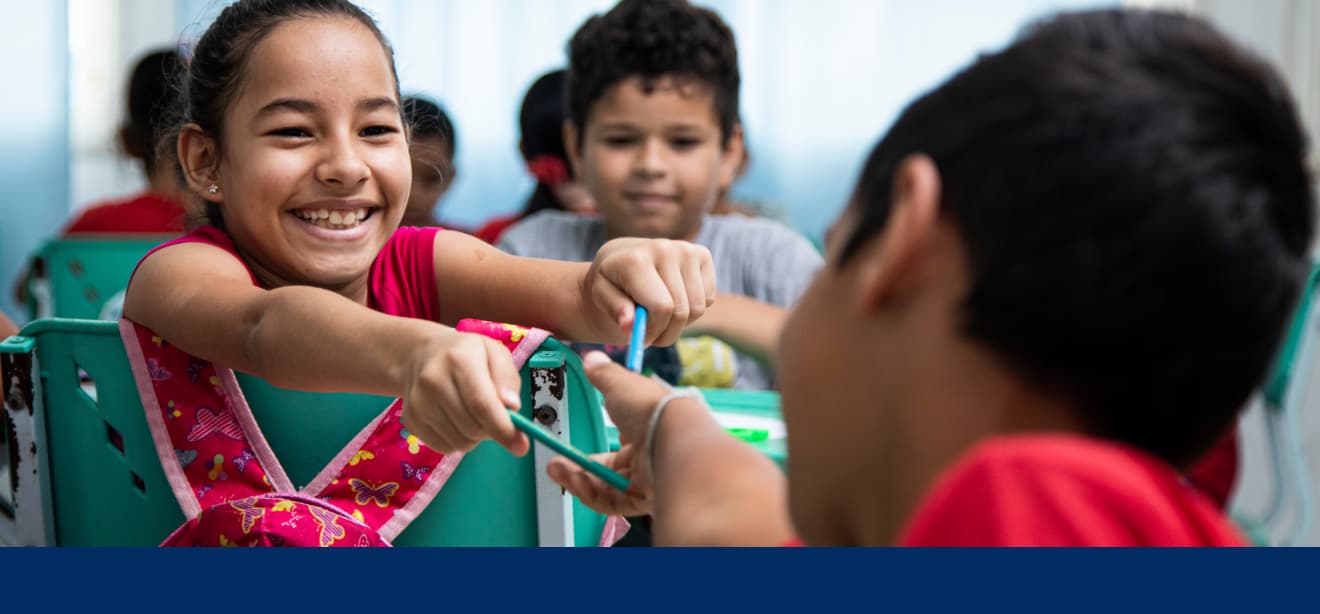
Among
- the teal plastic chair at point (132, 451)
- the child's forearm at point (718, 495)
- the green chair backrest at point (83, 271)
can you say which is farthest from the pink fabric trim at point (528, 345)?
the green chair backrest at point (83, 271)

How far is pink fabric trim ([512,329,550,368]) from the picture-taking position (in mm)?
766

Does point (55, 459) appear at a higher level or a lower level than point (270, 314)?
lower

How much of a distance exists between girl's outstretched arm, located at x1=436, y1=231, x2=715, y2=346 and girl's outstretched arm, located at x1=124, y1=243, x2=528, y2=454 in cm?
17

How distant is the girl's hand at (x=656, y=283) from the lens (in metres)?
0.77

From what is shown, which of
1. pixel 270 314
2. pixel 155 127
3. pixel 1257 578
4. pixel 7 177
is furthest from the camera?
pixel 7 177

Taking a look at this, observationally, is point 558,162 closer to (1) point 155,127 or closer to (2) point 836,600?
(1) point 155,127

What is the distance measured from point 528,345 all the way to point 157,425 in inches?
9.5

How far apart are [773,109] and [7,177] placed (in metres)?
2.09

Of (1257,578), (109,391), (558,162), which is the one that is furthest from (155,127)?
(558,162)

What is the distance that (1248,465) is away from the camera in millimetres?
2723

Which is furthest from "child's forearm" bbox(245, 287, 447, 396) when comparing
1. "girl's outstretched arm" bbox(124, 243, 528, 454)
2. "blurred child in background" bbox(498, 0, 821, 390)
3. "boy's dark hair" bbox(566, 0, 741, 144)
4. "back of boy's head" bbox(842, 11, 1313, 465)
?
"boy's dark hair" bbox(566, 0, 741, 144)

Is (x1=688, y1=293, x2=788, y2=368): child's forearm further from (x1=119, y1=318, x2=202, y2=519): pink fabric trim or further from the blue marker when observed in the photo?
(x1=119, y1=318, x2=202, y2=519): pink fabric trim

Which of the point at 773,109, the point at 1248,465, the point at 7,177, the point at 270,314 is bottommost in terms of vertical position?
the point at 1248,465

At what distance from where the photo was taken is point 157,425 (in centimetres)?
78
